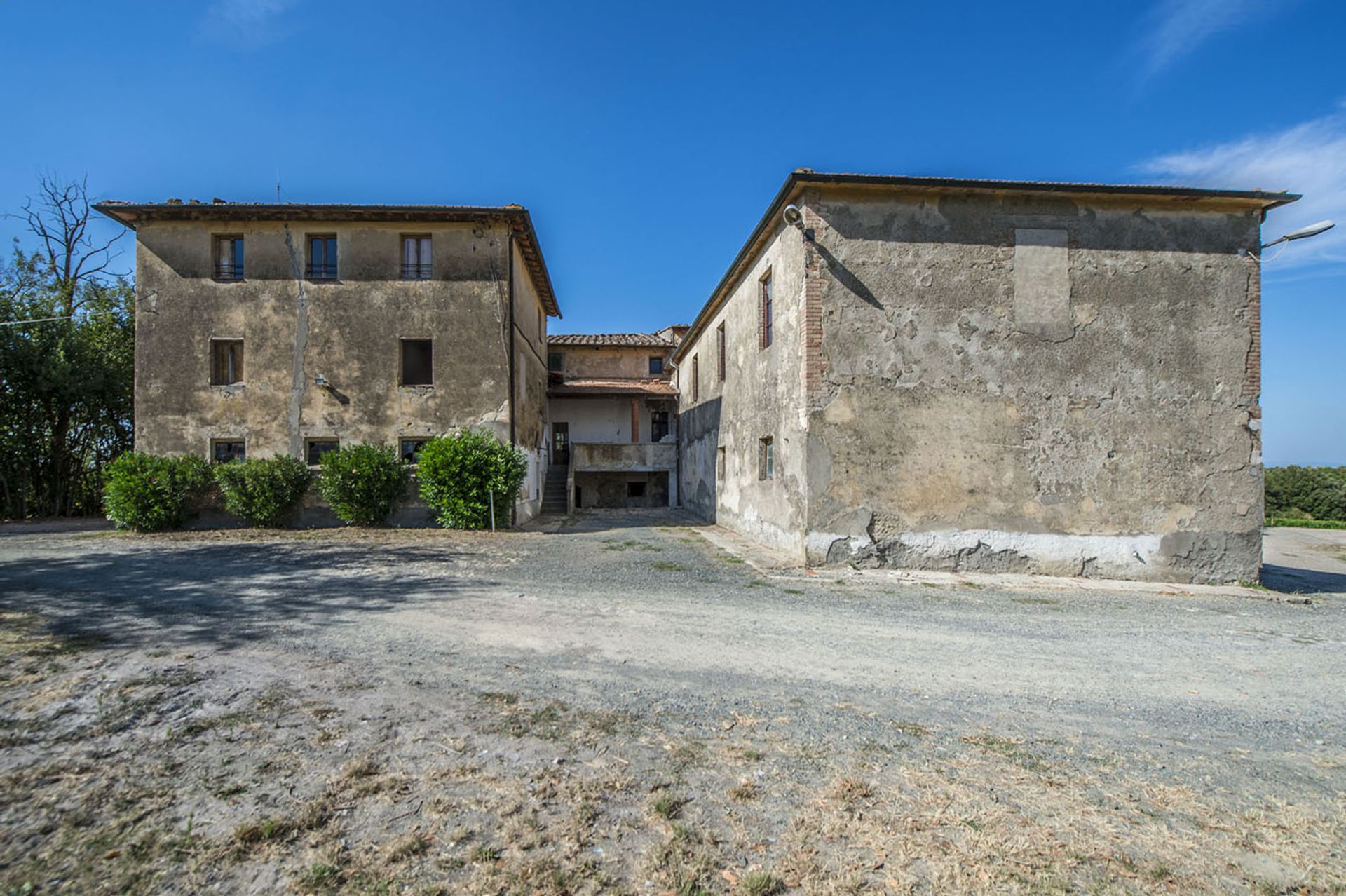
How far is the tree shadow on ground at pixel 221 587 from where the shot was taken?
5.72m

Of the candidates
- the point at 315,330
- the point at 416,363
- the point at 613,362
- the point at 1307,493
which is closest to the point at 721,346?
the point at 416,363

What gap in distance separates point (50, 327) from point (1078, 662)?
25.6m

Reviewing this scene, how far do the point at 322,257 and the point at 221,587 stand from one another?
10.7 m

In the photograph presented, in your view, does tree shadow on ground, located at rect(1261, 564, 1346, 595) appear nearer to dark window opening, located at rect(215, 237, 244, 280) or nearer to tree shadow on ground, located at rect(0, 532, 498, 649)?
tree shadow on ground, located at rect(0, 532, 498, 649)

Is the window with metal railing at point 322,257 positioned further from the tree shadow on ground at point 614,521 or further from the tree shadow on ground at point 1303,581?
the tree shadow on ground at point 1303,581

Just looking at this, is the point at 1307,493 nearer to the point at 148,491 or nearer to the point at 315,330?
the point at 315,330

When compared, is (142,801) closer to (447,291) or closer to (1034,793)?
(1034,793)

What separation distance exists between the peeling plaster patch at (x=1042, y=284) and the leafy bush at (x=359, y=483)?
13053 millimetres

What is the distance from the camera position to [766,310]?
12.8m

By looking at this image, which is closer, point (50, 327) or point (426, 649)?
point (426, 649)

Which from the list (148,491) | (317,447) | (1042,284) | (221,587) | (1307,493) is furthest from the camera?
(1307,493)

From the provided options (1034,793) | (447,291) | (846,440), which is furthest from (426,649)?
(447,291)

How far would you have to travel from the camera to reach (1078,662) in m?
5.36

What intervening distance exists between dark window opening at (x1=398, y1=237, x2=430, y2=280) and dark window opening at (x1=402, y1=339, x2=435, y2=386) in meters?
1.67
